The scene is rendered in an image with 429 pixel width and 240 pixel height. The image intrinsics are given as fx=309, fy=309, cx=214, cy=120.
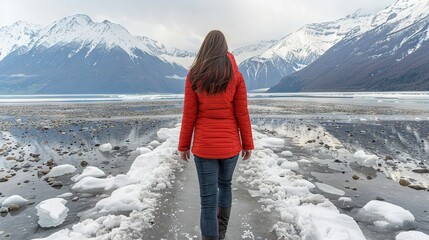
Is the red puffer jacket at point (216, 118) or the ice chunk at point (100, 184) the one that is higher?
the red puffer jacket at point (216, 118)

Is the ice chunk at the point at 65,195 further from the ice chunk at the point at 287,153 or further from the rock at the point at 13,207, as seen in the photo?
the ice chunk at the point at 287,153

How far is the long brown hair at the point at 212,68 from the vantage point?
12.6ft

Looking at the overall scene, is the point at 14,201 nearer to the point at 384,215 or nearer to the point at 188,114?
the point at 188,114

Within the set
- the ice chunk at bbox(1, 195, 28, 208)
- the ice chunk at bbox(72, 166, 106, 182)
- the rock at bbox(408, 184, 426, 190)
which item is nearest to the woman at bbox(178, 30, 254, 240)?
the ice chunk at bbox(1, 195, 28, 208)

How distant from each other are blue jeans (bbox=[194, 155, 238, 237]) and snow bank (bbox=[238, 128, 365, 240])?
155 cm

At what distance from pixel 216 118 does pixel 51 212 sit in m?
4.56

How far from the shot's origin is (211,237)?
14.7 feet

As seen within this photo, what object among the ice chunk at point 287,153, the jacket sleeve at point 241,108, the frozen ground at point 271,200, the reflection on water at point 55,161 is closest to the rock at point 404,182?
the frozen ground at point 271,200

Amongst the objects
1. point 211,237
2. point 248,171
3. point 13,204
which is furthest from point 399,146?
point 13,204

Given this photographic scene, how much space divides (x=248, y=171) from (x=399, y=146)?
962 centimetres

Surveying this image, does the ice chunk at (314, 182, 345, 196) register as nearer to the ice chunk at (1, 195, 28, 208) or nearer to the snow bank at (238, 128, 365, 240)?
the snow bank at (238, 128, 365, 240)

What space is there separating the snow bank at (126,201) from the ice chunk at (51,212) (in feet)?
1.62

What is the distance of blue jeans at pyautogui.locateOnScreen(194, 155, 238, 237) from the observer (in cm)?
418

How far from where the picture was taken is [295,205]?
671 cm
